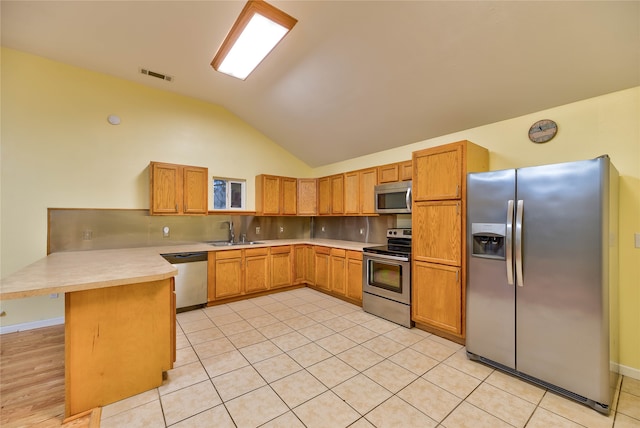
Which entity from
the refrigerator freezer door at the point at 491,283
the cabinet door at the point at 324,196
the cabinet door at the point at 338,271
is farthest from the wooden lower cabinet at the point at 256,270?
the refrigerator freezer door at the point at 491,283

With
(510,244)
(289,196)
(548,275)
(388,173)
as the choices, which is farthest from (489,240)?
(289,196)

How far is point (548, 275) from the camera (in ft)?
6.62

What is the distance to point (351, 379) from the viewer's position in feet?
7.00

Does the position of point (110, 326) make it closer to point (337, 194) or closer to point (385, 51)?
point (385, 51)

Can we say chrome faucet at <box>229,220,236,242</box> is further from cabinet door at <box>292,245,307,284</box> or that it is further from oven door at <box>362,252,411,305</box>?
oven door at <box>362,252,411,305</box>

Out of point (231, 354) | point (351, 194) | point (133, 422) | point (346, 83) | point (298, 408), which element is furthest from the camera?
point (351, 194)

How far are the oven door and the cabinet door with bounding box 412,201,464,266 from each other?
27 cm

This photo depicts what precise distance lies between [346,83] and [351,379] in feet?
10.3

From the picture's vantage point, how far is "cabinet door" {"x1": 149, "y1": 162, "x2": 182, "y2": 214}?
365 centimetres

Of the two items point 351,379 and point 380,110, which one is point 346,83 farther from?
point 351,379

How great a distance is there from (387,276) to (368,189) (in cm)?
144

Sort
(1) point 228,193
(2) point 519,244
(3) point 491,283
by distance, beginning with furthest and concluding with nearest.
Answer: (1) point 228,193, (3) point 491,283, (2) point 519,244

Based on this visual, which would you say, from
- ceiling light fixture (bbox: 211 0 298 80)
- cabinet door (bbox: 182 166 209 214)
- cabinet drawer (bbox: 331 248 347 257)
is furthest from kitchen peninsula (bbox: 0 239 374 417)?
cabinet drawer (bbox: 331 248 347 257)

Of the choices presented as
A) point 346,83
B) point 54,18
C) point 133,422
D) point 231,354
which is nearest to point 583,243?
point 346,83
